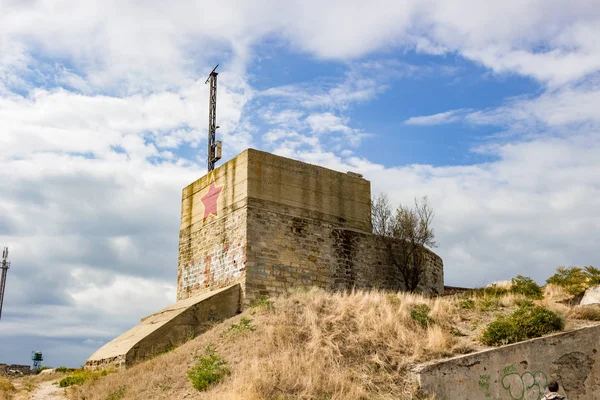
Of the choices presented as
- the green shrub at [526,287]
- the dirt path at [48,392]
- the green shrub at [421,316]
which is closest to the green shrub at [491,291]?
the green shrub at [526,287]

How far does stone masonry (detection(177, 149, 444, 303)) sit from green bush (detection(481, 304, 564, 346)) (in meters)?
7.86

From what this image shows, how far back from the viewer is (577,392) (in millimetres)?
13617

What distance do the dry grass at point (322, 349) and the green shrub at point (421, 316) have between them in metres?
0.03

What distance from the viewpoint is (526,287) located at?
1953 centimetres

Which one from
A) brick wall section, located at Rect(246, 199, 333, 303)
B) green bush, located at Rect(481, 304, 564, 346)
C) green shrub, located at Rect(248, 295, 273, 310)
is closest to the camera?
green bush, located at Rect(481, 304, 564, 346)

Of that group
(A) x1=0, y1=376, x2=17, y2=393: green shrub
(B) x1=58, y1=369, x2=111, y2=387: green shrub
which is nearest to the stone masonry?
(B) x1=58, y1=369, x2=111, y2=387: green shrub

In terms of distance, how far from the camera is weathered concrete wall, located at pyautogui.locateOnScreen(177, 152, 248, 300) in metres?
20.3

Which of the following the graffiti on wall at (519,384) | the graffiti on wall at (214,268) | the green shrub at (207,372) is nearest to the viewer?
the green shrub at (207,372)

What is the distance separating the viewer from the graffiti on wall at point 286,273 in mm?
19719

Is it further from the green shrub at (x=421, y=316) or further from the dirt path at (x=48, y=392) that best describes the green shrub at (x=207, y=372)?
the green shrub at (x=421, y=316)

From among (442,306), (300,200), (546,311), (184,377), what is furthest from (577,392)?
(300,200)

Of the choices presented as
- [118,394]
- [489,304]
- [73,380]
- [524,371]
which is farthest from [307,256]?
[524,371]

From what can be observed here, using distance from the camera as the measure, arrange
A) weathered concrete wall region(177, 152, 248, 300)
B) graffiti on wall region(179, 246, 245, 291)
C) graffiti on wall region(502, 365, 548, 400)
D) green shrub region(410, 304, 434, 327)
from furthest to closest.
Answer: weathered concrete wall region(177, 152, 248, 300)
graffiti on wall region(179, 246, 245, 291)
green shrub region(410, 304, 434, 327)
graffiti on wall region(502, 365, 548, 400)

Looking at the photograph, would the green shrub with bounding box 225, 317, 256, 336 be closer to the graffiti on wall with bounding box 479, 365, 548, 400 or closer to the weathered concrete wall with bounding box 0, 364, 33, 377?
the graffiti on wall with bounding box 479, 365, 548, 400
